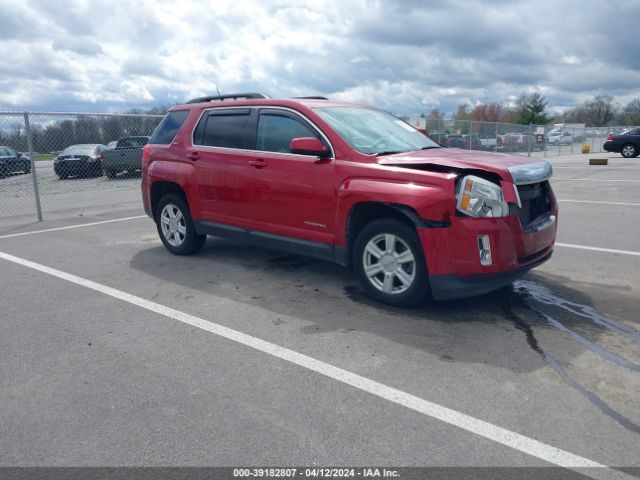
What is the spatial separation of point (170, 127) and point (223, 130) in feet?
3.50

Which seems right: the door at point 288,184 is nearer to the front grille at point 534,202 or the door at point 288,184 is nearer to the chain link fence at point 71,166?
the front grille at point 534,202

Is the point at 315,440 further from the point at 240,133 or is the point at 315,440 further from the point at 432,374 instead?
the point at 240,133

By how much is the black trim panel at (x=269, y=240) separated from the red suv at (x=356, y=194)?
0.02 metres

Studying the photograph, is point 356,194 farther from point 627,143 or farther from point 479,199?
point 627,143

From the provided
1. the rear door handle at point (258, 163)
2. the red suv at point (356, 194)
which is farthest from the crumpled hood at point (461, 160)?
the rear door handle at point (258, 163)

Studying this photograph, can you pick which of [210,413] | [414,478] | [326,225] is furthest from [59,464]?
[326,225]

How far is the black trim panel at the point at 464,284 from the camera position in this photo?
421cm

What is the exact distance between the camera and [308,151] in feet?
16.1

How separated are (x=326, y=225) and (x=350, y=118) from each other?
4.09 feet

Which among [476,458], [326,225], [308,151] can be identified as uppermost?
[308,151]

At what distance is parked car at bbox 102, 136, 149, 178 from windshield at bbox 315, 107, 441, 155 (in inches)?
410

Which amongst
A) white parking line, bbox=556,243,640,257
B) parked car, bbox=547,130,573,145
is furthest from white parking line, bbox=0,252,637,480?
parked car, bbox=547,130,573,145

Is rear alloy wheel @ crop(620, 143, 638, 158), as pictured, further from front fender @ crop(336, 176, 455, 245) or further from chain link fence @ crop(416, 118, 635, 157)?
front fender @ crop(336, 176, 455, 245)

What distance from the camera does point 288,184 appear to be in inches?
207
